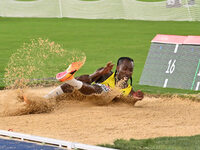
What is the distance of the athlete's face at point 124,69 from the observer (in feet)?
30.2

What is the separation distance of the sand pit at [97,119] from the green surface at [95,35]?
92.5 inches

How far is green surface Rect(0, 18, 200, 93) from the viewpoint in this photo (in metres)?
15.7

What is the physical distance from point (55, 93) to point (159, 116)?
1.76 meters

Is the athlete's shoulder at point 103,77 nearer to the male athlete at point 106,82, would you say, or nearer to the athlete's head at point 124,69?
the male athlete at point 106,82

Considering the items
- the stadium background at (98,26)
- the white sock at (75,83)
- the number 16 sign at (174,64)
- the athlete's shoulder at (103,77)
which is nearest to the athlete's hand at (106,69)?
the athlete's shoulder at (103,77)

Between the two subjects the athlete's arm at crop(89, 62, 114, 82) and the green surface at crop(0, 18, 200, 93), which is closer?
the athlete's arm at crop(89, 62, 114, 82)

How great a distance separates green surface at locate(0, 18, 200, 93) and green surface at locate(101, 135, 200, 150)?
4.65m

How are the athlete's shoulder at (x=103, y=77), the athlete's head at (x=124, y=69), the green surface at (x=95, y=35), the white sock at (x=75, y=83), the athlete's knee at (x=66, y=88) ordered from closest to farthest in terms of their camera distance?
the white sock at (x=75, y=83) < the athlete's knee at (x=66, y=88) < the athlete's head at (x=124, y=69) < the athlete's shoulder at (x=103, y=77) < the green surface at (x=95, y=35)

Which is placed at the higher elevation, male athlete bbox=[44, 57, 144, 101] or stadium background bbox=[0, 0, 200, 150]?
stadium background bbox=[0, 0, 200, 150]

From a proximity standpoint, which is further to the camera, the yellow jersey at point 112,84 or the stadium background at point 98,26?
the stadium background at point 98,26

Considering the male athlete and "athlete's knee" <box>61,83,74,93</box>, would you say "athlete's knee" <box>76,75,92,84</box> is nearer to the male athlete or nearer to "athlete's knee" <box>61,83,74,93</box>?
the male athlete

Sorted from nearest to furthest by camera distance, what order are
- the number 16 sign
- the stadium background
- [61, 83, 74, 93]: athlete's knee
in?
1. [61, 83, 74, 93]: athlete's knee
2. the number 16 sign
3. the stadium background

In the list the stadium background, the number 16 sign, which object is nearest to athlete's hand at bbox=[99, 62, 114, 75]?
the stadium background

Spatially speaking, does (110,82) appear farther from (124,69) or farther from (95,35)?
(95,35)
